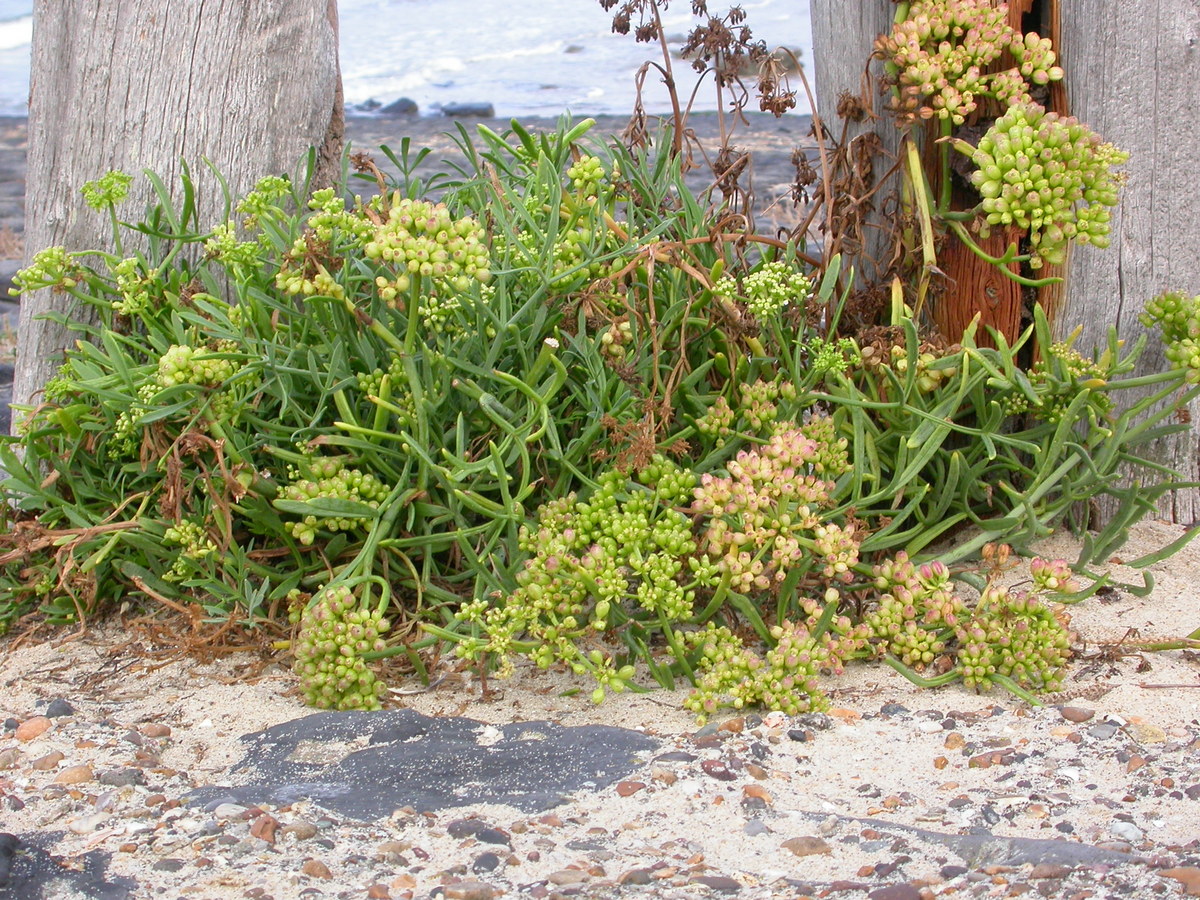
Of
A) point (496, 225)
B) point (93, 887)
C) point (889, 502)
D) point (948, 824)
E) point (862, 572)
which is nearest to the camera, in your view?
point (93, 887)

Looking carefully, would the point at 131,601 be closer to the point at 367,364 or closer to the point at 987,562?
the point at 367,364

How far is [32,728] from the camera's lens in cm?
233

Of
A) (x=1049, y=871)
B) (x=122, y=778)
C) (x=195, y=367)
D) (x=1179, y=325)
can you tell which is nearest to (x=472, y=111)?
(x=195, y=367)

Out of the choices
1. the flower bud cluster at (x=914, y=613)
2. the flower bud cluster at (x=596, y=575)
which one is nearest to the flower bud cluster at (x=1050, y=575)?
the flower bud cluster at (x=914, y=613)

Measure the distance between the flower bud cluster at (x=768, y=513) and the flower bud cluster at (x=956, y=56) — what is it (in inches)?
36.2

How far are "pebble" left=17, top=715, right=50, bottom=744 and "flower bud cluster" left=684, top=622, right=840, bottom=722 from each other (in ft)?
4.04

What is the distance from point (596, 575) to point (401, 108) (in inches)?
482

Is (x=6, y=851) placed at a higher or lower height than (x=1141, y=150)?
lower

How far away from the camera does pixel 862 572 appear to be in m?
2.60

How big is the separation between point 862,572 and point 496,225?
1.31 m

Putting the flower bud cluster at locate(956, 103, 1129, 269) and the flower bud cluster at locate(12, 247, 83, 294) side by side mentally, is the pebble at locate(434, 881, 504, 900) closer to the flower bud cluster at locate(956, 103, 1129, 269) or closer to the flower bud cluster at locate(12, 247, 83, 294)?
the flower bud cluster at locate(956, 103, 1129, 269)

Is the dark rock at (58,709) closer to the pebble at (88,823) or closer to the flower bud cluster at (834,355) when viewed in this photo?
the pebble at (88,823)

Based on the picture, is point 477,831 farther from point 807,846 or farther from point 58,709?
point 58,709

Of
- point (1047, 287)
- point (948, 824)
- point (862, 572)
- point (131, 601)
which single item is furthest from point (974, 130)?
point (131, 601)
